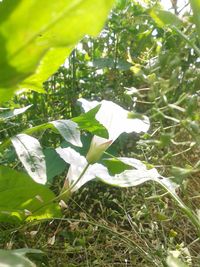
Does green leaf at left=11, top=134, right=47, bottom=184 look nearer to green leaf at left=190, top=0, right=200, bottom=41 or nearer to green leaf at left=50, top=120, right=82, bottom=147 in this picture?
green leaf at left=50, top=120, right=82, bottom=147

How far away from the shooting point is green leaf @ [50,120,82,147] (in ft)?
2.92

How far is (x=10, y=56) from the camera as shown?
413 mm

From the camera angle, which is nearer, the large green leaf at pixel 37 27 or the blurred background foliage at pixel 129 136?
the large green leaf at pixel 37 27

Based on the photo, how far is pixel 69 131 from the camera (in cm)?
90

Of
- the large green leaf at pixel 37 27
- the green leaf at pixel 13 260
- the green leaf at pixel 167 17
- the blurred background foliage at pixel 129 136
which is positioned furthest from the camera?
the blurred background foliage at pixel 129 136

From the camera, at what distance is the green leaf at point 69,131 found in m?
0.89

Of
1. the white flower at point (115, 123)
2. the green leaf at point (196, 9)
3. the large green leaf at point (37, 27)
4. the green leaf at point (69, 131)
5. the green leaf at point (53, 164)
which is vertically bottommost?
the green leaf at point (53, 164)

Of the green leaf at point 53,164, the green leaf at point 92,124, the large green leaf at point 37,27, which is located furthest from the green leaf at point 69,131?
the large green leaf at point 37,27

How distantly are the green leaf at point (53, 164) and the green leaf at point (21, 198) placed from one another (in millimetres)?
172

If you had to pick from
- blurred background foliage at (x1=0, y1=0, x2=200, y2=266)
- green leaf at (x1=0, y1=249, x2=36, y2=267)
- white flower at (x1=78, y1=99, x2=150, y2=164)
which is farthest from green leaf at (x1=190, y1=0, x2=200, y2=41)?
green leaf at (x1=0, y1=249, x2=36, y2=267)

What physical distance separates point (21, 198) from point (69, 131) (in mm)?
157

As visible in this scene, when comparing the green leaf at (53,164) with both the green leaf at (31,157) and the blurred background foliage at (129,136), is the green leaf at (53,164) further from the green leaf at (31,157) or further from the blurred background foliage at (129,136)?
the green leaf at (31,157)

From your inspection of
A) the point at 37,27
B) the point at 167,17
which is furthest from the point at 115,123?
the point at 37,27

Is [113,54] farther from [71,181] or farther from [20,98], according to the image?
[71,181]
